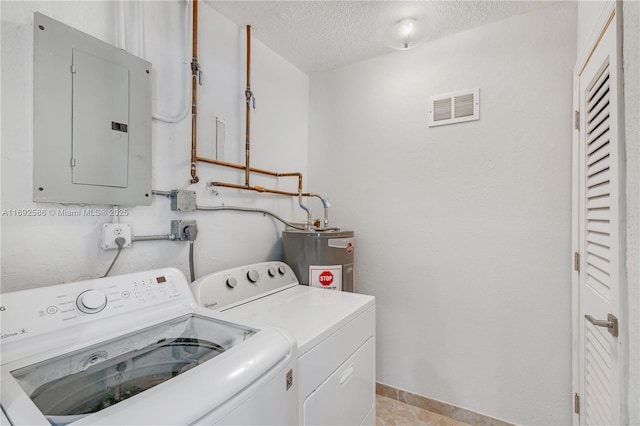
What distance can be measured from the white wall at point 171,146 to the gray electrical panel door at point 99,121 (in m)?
0.12

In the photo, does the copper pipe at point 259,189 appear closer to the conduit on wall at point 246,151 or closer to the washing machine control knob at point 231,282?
the conduit on wall at point 246,151

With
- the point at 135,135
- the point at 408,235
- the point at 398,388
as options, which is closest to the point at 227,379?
the point at 135,135

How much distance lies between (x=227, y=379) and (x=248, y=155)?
1.35 m

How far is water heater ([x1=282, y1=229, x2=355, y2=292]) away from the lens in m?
1.78

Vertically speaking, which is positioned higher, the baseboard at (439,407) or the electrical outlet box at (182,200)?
the electrical outlet box at (182,200)

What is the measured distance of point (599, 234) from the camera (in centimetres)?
119

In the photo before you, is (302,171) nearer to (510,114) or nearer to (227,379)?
(510,114)

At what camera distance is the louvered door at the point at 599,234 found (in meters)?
0.97

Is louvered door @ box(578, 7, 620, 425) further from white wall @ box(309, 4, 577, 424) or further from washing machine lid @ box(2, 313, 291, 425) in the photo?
washing machine lid @ box(2, 313, 291, 425)

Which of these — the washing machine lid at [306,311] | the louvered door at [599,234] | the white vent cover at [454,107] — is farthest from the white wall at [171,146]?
the louvered door at [599,234]

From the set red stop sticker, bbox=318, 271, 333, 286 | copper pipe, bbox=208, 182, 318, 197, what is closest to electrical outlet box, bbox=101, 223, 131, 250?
copper pipe, bbox=208, 182, 318, 197

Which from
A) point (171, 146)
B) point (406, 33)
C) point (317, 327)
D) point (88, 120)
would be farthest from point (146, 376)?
point (406, 33)

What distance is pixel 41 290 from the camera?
0.86m

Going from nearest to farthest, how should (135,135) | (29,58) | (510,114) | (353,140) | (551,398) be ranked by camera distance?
(29,58)
(135,135)
(551,398)
(510,114)
(353,140)
